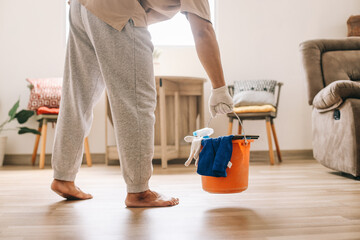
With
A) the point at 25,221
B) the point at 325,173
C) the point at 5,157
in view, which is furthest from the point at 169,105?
the point at 25,221

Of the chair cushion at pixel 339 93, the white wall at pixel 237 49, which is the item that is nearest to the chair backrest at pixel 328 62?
the chair cushion at pixel 339 93

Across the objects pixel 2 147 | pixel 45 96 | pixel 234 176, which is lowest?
pixel 2 147

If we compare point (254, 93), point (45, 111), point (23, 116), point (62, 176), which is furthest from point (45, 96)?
point (254, 93)

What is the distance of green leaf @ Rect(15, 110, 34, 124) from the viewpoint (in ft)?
9.64

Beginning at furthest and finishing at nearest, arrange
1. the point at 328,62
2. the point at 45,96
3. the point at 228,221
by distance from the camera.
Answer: the point at 45,96, the point at 328,62, the point at 228,221

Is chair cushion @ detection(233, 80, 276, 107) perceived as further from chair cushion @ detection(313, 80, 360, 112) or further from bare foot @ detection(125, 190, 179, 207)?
bare foot @ detection(125, 190, 179, 207)

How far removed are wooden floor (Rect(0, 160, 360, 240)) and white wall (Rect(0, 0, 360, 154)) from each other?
69.1 inches

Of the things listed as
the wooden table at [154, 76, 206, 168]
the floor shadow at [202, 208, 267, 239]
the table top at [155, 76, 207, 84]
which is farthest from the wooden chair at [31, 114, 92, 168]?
the floor shadow at [202, 208, 267, 239]

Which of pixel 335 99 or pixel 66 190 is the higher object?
pixel 335 99

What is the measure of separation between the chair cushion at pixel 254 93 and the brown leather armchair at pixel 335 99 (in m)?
0.68

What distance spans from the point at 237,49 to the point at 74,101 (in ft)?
8.32

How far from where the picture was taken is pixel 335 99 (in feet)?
5.89

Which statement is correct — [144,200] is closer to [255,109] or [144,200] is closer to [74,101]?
[74,101]

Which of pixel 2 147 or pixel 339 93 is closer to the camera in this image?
pixel 339 93
